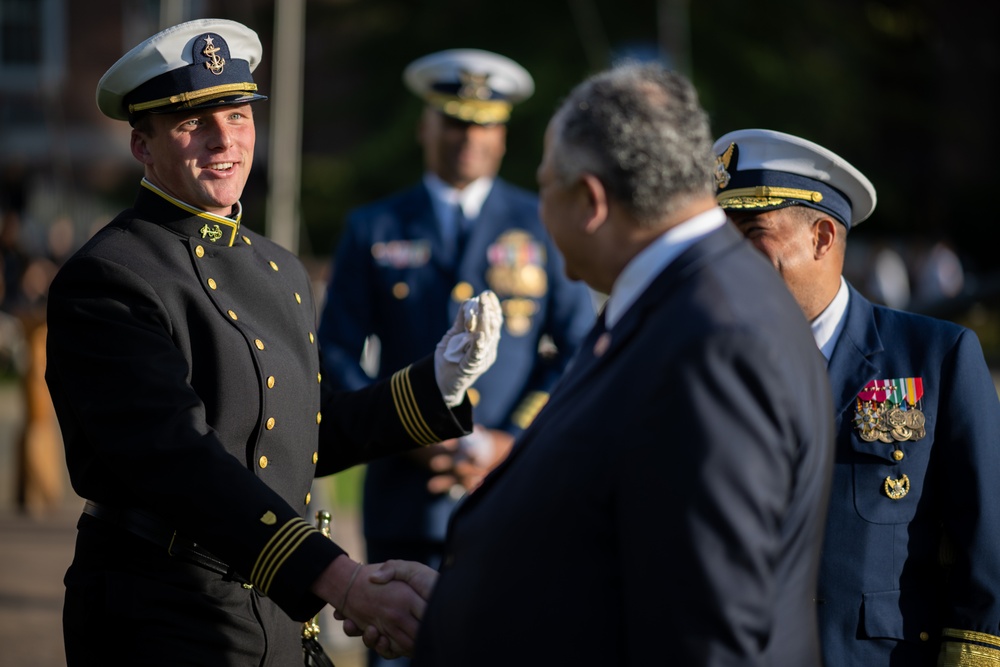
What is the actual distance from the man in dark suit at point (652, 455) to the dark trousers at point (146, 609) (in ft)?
2.51

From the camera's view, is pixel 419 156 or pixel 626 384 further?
pixel 419 156

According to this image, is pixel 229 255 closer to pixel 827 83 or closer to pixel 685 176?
pixel 685 176

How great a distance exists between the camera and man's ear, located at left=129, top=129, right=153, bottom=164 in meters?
3.12

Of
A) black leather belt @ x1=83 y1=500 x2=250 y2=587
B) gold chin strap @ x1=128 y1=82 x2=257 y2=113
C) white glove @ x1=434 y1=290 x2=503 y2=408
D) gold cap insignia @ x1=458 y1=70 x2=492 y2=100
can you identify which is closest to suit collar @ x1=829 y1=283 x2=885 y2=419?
white glove @ x1=434 y1=290 x2=503 y2=408

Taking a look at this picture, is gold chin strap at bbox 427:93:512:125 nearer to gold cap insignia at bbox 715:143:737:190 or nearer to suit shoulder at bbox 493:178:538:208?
suit shoulder at bbox 493:178:538:208

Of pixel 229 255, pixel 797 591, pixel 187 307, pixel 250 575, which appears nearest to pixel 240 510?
pixel 250 575

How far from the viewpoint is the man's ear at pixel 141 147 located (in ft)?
10.2

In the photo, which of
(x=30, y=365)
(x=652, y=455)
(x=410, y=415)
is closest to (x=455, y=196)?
(x=410, y=415)

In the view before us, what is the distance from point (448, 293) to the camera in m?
5.08

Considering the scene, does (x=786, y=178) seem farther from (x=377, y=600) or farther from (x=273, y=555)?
(x=273, y=555)

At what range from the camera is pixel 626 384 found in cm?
209

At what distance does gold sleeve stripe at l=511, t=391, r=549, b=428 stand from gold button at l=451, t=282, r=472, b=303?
46 centimetres

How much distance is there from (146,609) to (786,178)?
5.86 ft

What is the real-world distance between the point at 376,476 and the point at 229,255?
196 centimetres
